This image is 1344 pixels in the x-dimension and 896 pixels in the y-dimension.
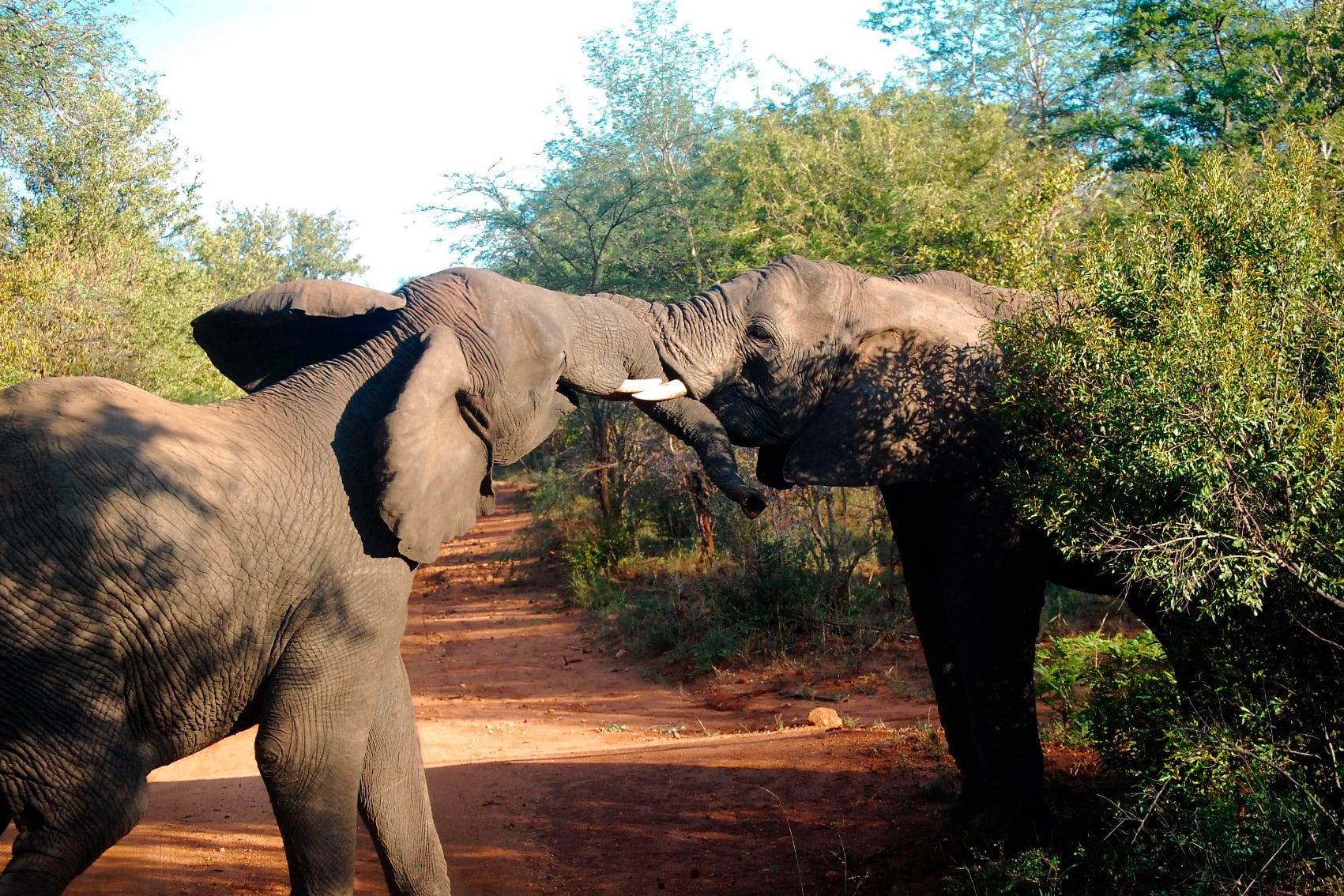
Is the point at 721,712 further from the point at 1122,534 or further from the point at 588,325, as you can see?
the point at 1122,534

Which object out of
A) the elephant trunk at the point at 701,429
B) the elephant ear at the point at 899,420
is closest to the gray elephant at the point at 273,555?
the elephant trunk at the point at 701,429

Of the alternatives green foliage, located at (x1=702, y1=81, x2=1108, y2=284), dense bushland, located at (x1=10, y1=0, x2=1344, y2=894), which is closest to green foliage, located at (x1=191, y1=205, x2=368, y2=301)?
dense bushland, located at (x1=10, y1=0, x2=1344, y2=894)

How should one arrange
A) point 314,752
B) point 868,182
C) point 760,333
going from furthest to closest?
point 868,182 < point 760,333 < point 314,752

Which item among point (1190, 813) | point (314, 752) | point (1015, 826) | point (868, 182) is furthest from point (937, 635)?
point (868, 182)

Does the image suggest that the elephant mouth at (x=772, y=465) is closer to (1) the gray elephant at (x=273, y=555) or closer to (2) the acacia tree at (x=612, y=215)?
(1) the gray elephant at (x=273, y=555)

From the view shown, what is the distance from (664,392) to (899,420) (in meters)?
1.03

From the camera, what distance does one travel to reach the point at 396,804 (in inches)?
187

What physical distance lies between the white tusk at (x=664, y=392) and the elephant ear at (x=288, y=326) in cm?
111

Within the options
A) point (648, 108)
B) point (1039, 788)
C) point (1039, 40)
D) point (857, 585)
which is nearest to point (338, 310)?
point (1039, 788)

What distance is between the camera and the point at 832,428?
515 centimetres

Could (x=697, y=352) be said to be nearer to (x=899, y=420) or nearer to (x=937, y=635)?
(x=899, y=420)

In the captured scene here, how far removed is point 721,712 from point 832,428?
527cm

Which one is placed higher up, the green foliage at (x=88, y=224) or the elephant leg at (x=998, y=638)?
the green foliage at (x=88, y=224)

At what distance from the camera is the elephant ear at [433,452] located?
13.8 feet
